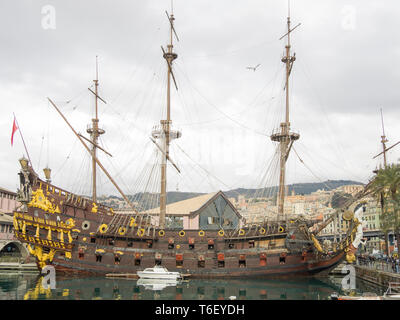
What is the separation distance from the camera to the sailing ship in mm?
34250

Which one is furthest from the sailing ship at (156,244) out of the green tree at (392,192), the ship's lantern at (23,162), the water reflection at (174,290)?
the green tree at (392,192)

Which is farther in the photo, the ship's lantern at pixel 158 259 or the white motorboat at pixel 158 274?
the ship's lantern at pixel 158 259

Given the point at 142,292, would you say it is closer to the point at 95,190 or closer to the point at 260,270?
the point at 260,270

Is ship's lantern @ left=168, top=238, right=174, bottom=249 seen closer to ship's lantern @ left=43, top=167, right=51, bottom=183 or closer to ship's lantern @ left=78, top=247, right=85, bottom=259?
ship's lantern @ left=78, top=247, right=85, bottom=259

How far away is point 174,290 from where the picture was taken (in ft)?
91.7

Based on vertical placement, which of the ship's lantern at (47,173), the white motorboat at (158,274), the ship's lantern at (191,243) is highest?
the ship's lantern at (47,173)

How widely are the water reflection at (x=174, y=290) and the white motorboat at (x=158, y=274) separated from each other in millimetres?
500

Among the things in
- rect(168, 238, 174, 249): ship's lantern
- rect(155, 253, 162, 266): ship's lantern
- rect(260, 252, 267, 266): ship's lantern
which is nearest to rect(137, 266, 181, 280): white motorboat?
rect(155, 253, 162, 266): ship's lantern

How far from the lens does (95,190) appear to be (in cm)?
4809

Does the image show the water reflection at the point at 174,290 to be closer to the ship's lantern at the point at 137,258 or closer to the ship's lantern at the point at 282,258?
the ship's lantern at the point at 282,258

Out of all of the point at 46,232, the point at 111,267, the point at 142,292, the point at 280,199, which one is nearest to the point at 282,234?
the point at 280,199

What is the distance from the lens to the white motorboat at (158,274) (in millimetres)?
31812

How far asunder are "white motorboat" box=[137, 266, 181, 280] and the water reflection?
19.7 inches
